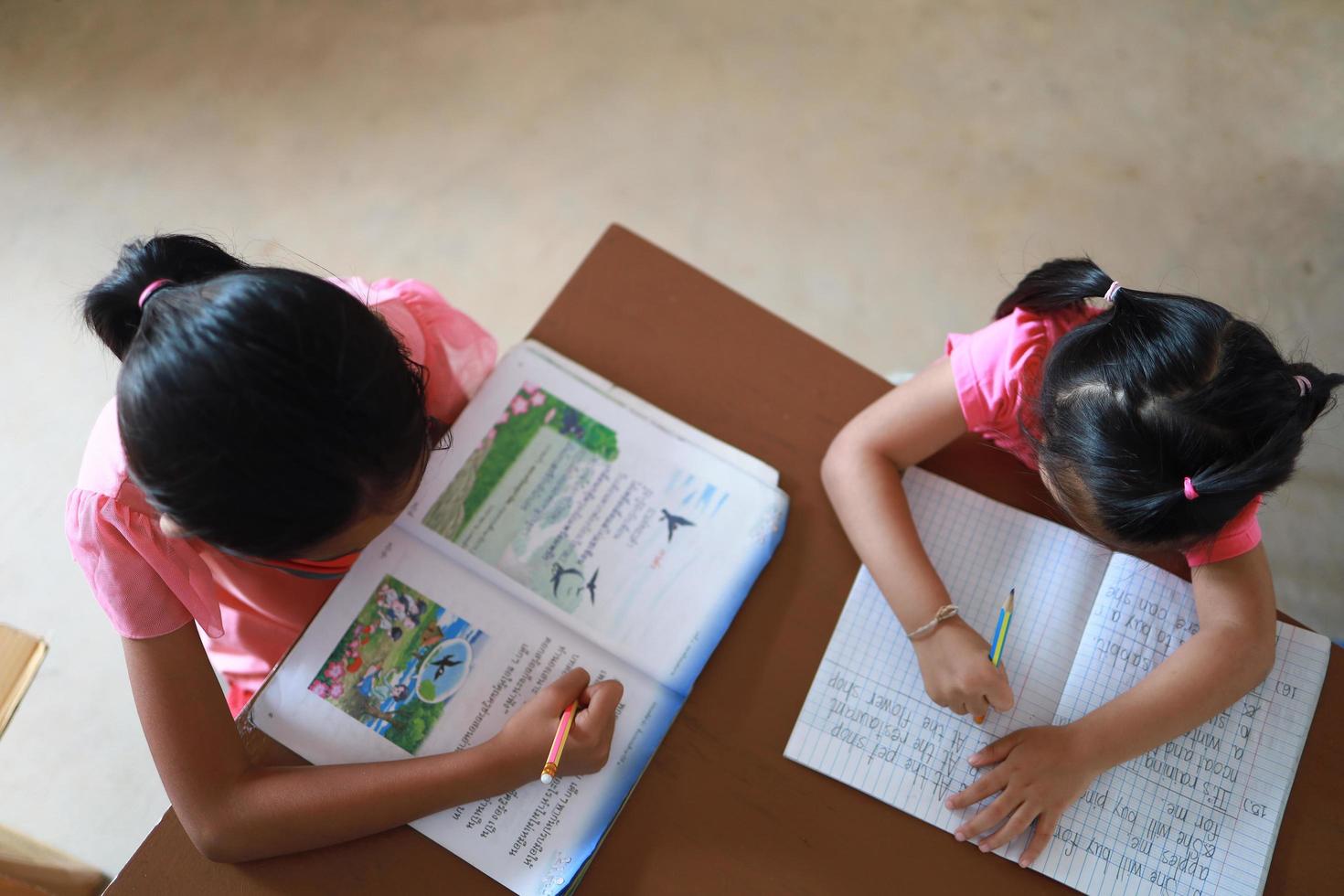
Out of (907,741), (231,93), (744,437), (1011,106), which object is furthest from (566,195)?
(907,741)

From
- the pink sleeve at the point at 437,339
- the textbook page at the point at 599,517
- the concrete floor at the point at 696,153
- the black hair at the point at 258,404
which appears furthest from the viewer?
the concrete floor at the point at 696,153

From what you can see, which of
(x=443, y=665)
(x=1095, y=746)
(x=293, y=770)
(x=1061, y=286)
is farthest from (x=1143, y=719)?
(x=293, y=770)

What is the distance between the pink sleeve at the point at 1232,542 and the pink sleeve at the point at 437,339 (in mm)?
674

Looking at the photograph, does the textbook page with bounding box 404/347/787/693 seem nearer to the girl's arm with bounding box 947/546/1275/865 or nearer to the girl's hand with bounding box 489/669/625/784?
the girl's hand with bounding box 489/669/625/784

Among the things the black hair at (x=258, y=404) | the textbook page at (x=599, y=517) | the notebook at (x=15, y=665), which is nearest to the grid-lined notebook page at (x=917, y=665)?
the textbook page at (x=599, y=517)

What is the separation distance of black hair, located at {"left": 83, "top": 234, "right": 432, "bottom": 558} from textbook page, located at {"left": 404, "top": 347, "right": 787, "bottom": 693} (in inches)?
6.9

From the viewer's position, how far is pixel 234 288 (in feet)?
1.97

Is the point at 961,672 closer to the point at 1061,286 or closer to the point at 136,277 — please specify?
the point at 1061,286

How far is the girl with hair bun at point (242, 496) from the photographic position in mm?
593

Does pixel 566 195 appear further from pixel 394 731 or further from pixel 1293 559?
pixel 1293 559

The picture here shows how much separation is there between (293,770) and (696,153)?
4.74 ft

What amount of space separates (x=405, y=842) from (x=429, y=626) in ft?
0.56

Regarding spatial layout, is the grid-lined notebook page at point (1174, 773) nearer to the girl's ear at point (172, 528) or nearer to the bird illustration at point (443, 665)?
the bird illustration at point (443, 665)

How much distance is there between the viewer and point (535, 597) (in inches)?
31.5
